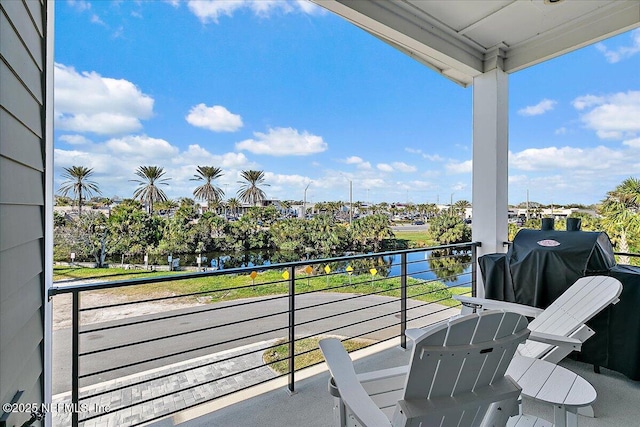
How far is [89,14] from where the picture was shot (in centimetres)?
638

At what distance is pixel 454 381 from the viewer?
100cm

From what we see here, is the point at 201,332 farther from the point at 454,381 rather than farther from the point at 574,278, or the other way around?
the point at 454,381

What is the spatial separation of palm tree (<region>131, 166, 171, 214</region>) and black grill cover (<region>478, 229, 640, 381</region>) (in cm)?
501

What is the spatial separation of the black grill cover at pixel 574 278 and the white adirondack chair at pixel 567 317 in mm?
299

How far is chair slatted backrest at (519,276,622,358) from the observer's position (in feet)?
5.80

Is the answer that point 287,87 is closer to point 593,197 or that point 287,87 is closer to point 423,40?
point 423,40

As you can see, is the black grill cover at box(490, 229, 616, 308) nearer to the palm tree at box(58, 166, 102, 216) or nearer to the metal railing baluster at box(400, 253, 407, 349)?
the metal railing baluster at box(400, 253, 407, 349)

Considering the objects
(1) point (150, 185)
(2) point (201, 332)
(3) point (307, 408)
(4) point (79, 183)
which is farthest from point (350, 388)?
(2) point (201, 332)

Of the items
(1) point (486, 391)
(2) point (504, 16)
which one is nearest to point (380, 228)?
(2) point (504, 16)

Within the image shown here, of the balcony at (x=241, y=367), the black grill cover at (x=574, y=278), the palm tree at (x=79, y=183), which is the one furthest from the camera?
the palm tree at (x=79, y=183)

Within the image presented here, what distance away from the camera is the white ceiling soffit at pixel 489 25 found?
8.07 ft

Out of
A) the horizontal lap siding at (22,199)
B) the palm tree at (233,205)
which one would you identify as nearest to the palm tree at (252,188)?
the palm tree at (233,205)

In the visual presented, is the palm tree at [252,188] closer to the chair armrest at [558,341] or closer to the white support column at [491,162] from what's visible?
the white support column at [491,162]

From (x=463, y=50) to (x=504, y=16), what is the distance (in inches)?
18.4
